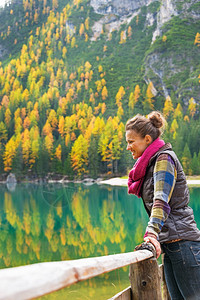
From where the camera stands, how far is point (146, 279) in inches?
83.3

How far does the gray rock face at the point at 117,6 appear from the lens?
492 ft

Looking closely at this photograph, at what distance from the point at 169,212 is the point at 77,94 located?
114432mm

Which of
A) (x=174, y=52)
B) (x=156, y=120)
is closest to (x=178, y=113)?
(x=174, y=52)

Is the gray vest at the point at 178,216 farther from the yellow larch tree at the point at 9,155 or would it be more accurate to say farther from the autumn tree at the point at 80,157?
the yellow larch tree at the point at 9,155

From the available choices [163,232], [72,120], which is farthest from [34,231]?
[72,120]

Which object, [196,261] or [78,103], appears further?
[78,103]

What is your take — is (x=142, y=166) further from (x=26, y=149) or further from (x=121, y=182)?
(x=26, y=149)

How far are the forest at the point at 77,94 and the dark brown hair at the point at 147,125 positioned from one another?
54.7 m

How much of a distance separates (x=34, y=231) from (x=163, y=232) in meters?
17.7

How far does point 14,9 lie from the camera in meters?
180

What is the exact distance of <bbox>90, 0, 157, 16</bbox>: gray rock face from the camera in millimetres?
150000

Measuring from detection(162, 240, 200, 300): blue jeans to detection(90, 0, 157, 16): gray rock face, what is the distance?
157748 mm

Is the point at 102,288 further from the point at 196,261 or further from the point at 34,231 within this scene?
the point at 34,231

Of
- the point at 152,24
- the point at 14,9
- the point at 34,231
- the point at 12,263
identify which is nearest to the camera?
the point at 12,263
